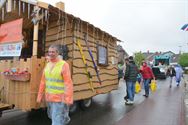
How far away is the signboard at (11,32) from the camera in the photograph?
6.82m

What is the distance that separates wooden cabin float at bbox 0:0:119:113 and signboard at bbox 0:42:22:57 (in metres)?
0.08

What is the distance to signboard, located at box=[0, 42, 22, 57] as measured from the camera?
6739 millimetres

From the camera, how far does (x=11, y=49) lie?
703 centimetres

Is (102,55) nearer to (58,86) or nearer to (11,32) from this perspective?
(11,32)

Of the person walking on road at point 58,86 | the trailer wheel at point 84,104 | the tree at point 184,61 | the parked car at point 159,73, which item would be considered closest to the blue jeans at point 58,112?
the person walking on road at point 58,86

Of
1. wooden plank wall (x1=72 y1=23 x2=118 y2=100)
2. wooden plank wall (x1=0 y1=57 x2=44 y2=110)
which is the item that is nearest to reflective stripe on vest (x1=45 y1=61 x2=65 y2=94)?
wooden plank wall (x1=0 y1=57 x2=44 y2=110)

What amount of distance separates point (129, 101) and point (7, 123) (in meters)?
4.92

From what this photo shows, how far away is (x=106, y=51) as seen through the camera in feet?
34.1

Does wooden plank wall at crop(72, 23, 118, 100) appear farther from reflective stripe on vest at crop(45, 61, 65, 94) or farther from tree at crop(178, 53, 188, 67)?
tree at crop(178, 53, 188, 67)

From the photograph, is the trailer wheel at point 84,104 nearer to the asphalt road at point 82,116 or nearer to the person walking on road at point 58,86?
the asphalt road at point 82,116

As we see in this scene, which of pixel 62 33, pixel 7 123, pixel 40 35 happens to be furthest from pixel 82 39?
pixel 7 123

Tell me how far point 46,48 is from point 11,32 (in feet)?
4.77

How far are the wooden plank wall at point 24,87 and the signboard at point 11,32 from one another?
0.72 m

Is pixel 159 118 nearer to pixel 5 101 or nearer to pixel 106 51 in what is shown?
pixel 106 51
